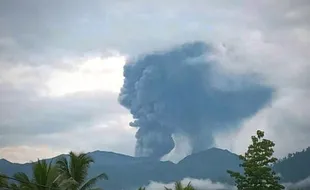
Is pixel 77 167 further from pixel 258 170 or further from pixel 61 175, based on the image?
pixel 258 170

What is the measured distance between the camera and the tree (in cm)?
3559

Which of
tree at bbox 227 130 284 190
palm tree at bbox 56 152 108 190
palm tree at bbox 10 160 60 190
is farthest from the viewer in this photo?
tree at bbox 227 130 284 190

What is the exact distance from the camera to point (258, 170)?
3553 centimetres

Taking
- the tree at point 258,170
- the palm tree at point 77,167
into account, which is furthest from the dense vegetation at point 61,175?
Answer: the tree at point 258,170

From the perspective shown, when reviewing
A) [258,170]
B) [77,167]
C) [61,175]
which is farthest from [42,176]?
[258,170]

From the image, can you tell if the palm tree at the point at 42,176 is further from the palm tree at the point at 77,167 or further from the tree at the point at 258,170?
the tree at the point at 258,170

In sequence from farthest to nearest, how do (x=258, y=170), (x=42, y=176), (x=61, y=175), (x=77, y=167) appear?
1. (x=258, y=170)
2. (x=77, y=167)
3. (x=61, y=175)
4. (x=42, y=176)

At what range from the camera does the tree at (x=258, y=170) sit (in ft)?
117

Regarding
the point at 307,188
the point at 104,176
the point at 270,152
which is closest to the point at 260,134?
the point at 270,152

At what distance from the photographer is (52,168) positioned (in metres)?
23.2

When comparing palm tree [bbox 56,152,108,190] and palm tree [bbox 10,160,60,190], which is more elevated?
palm tree [bbox 56,152,108,190]

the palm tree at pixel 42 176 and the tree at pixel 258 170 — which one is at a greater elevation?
the tree at pixel 258 170

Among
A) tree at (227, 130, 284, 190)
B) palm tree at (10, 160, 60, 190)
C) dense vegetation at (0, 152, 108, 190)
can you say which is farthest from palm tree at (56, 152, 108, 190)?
tree at (227, 130, 284, 190)

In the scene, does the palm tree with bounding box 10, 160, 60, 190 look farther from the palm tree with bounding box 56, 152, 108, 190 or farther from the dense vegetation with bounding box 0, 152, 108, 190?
the palm tree with bounding box 56, 152, 108, 190
